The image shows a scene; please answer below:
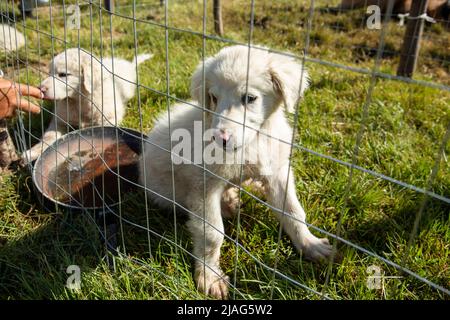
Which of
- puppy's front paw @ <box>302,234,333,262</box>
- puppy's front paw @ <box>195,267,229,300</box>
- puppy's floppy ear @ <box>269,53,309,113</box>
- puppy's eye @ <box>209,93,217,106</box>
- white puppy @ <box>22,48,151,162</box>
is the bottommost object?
puppy's front paw @ <box>195,267,229,300</box>

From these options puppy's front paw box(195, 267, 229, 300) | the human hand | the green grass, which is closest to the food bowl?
the green grass

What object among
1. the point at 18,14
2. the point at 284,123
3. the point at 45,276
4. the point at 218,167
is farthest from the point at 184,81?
the point at 18,14

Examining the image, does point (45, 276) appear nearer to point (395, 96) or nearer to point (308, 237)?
point (308, 237)

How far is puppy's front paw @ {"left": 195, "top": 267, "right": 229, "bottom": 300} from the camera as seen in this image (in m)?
1.91

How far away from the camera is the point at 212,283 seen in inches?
76.2

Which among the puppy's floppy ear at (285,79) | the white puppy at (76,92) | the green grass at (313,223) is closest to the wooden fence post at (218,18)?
the green grass at (313,223)

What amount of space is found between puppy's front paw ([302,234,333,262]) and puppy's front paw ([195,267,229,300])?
0.43 m

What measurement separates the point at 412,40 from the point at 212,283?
3428mm

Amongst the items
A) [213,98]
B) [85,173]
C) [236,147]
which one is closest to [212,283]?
[236,147]

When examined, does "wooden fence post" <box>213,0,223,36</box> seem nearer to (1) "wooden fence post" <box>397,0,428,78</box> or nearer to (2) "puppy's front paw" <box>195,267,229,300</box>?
(1) "wooden fence post" <box>397,0,428,78</box>

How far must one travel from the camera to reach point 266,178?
219 centimetres

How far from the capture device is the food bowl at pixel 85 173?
2.52 m

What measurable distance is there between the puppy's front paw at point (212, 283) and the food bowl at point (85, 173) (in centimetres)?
69

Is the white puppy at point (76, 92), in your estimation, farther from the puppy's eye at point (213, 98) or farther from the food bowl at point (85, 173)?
the puppy's eye at point (213, 98)
